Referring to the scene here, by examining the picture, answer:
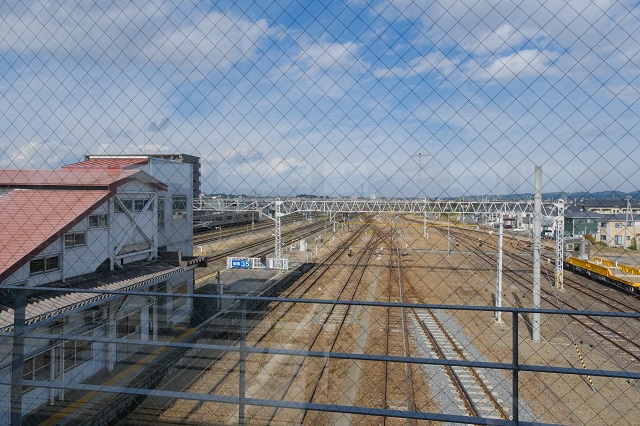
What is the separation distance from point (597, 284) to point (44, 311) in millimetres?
12626

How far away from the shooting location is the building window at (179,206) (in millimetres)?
3571

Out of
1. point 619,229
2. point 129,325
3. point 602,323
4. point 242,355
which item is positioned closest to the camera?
point 242,355

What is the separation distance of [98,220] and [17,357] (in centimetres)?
410

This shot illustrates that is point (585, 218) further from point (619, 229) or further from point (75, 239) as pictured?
point (75, 239)

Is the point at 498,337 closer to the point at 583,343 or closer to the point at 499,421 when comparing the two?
the point at 583,343

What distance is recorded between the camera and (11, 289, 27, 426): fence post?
1.76m

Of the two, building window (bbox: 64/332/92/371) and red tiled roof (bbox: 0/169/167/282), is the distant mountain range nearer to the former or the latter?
building window (bbox: 64/332/92/371)

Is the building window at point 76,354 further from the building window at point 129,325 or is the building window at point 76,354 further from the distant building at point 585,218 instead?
the distant building at point 585,218

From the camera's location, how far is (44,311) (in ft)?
12.9

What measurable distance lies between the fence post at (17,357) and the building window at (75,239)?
3770 mm

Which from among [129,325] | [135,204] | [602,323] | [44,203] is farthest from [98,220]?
[602,323]

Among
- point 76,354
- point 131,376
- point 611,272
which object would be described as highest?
point 76,354

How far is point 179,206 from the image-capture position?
12.1ft

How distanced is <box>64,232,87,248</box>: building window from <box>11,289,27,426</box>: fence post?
148 inches
